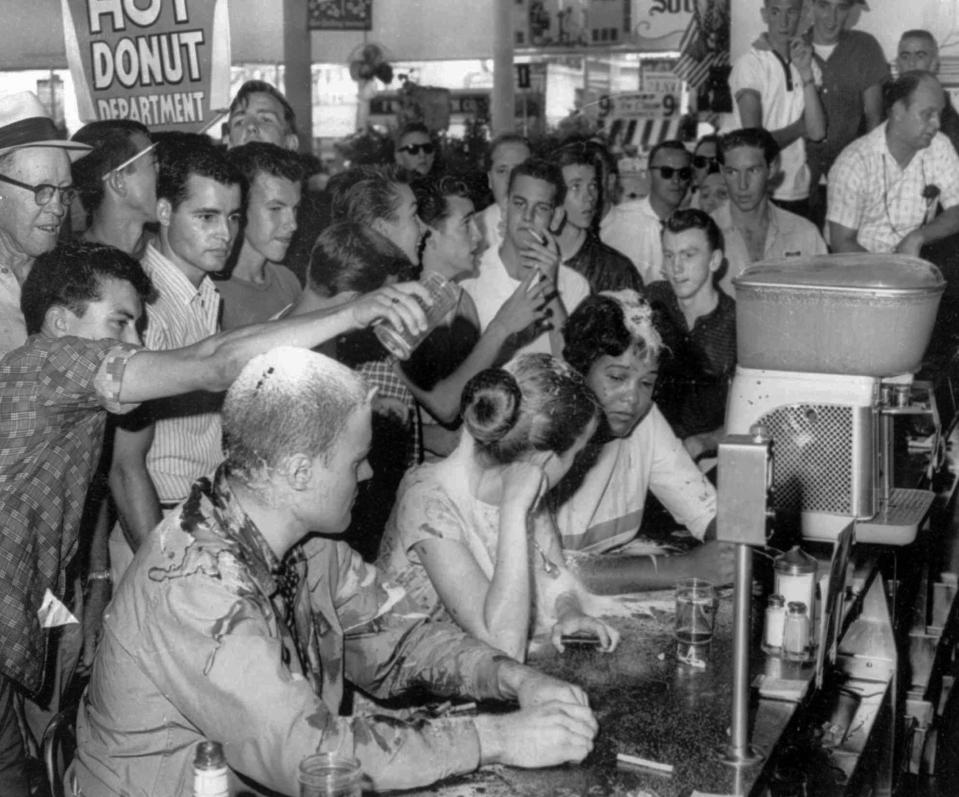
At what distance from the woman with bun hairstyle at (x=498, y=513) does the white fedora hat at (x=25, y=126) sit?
1.47 meters

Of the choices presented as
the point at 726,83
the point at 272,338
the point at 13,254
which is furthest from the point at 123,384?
the point at 726,83

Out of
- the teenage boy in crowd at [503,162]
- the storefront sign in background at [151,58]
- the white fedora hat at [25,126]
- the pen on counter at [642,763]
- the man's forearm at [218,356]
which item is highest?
the storefront sign in background at [151,58]

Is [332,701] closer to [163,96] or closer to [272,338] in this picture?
[272,338]

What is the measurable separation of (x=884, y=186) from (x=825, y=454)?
3.90m

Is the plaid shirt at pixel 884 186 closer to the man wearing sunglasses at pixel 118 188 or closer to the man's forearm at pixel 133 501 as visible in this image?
the man wearing sunglasses at pixel 118 188

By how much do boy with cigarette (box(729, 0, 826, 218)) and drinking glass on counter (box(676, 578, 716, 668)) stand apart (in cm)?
474

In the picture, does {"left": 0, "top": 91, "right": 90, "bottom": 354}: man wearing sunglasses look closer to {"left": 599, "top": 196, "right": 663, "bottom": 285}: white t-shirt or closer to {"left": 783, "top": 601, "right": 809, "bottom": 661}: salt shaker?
{"left": 783, "top": 601, "right": 809, "bottom": 661}: salt shaker

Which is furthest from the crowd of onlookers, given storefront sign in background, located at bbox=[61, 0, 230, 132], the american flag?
the american flag

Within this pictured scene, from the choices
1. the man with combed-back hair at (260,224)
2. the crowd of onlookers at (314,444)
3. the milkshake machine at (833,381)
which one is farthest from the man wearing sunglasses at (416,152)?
the milkshake machine at (833,381)

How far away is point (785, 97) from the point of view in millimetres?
6961

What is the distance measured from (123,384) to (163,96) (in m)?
2.25

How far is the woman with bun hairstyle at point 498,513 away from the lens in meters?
2.59

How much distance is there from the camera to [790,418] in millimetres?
2932

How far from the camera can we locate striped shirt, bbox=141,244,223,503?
3.44 meters
